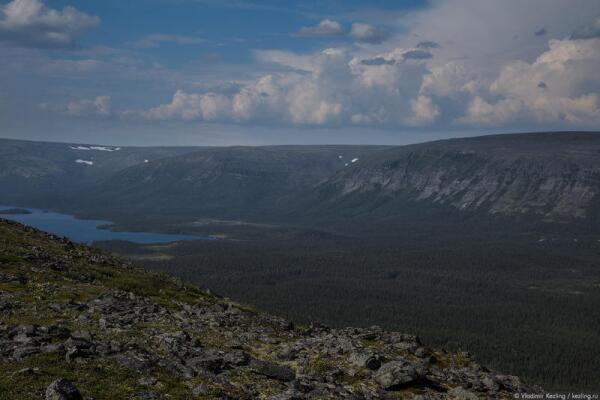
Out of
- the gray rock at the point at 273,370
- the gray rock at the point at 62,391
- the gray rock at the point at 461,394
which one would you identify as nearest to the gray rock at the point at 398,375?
the gray rock at the point at 461,394

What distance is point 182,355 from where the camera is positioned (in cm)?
3112

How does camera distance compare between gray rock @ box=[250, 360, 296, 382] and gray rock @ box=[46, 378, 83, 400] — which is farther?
gray rock @ box=[250, 360, 296, 382]

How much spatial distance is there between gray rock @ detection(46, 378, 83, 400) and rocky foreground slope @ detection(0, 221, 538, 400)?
0.04 m

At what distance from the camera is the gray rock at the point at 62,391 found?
21.0m

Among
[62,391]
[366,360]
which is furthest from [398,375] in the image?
[62,391]

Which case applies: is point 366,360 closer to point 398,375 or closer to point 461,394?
point 398,375

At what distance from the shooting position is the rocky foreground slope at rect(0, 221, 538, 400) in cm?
2502

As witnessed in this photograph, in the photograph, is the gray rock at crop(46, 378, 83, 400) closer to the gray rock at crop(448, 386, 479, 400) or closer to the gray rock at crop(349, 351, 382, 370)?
the gray rock at crop(349, 351, 382, 370)

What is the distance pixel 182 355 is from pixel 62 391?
10.3m

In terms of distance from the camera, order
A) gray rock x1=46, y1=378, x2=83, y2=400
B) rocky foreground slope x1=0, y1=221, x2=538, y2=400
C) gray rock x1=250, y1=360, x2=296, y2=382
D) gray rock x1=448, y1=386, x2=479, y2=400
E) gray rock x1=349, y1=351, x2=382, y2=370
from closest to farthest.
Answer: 1. gray rock x1=46, y1=378, x2=83, y2=400
2. rocky foreground slope x1=0, y1=221, x2=538, y2=400
3. gray rock x1=250, y1=360, x2=296, y2=382
4. gray rock x1=448, y1=386, x2=479, y2=400
5. gray rock x1=349, y1=351, x2=382, y2=370

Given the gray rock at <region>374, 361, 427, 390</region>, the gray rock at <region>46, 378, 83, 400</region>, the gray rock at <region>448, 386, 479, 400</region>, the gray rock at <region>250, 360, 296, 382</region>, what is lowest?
the gray rock at <region>448, 386, 479, 400</region>

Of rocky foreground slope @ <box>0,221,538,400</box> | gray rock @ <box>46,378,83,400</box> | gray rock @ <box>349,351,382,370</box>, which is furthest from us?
gray rock @ <box>349,351,382,370</box>

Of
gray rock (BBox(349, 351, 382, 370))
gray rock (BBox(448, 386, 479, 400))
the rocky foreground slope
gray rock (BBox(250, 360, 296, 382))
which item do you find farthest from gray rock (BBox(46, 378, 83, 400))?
gray rock (BBox(448, 386, 479, 400))

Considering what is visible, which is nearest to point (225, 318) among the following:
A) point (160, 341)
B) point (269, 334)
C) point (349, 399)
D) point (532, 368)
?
point (269, 334)
